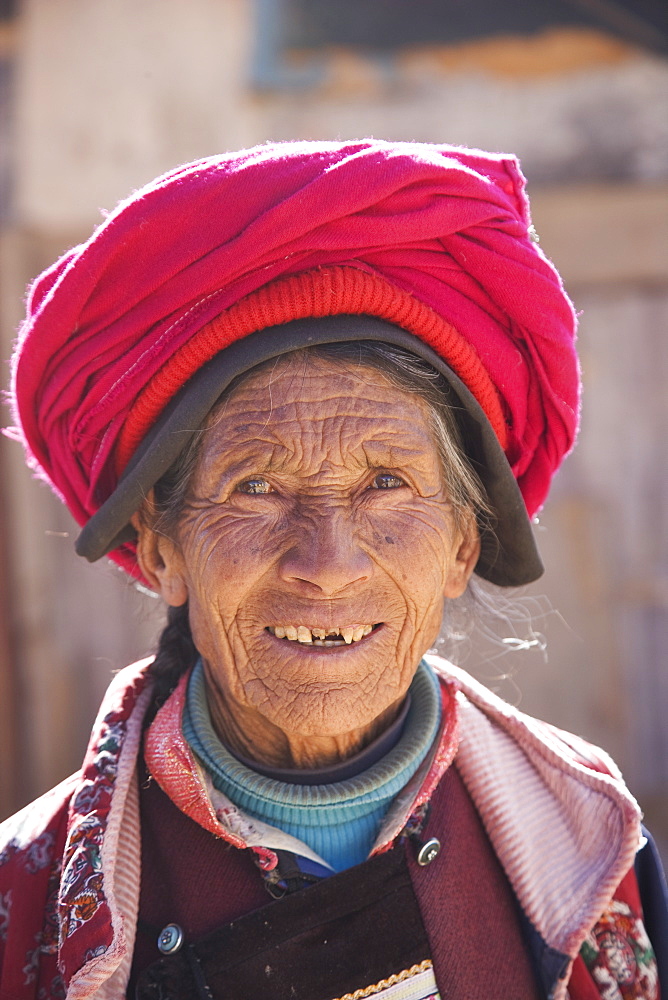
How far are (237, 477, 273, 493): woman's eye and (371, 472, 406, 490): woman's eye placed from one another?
0.72ft

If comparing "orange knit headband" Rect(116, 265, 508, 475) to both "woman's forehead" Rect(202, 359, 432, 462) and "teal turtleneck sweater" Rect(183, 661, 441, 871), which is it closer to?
"woman's forehead" Rect(202, 359, 432, 462)

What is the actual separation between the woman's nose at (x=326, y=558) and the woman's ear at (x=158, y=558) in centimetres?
31

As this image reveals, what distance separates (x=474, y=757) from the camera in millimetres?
2070

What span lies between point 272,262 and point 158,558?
0.74 metres

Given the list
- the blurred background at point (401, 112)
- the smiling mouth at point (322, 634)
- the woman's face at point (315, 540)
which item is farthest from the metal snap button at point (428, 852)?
the blurred background at point (401, 112)

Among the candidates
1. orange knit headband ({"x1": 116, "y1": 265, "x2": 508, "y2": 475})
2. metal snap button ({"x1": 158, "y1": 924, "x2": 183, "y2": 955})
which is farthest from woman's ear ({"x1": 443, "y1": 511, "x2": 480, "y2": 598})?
metal snap button ({"x1": 158, "y1": 924, "x2": 183, "y2": 955})

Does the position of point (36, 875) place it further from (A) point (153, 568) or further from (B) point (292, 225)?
(B) point (292, 225)

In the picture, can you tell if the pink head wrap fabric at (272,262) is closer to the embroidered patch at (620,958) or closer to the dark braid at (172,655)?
the dark braid at (172,655)

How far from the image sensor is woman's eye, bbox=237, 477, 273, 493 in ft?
6.09

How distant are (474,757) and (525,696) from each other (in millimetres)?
2559

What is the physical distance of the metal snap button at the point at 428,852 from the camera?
6.04 ft

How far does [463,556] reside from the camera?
2.11 meters

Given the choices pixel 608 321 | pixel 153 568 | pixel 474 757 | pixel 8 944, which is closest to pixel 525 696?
pixel 608 321

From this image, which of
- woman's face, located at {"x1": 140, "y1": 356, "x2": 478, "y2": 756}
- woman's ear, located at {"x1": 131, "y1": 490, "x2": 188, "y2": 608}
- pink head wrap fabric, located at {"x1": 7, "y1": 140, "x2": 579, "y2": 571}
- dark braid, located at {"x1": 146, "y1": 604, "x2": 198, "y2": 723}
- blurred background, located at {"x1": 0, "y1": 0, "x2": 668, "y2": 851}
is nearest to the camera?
pink head wrap fabric, located at {"x1": 7, "y1": 140, "x2": 579, "y2": 571}
